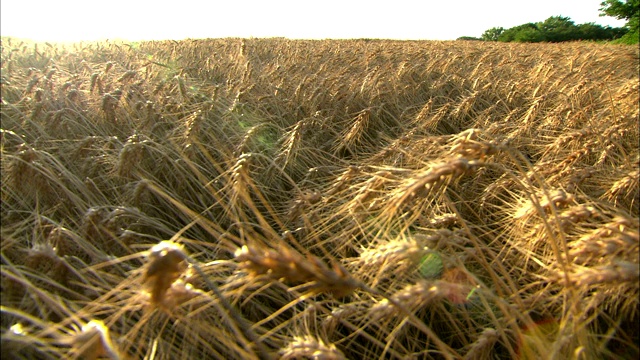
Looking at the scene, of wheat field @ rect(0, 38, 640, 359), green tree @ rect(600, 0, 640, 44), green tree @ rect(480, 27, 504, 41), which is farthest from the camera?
green tree @ rect(480, 27, 504, 41)

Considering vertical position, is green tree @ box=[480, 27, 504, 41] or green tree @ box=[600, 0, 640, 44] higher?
green tree @ box=[480, 27, 504, 41]

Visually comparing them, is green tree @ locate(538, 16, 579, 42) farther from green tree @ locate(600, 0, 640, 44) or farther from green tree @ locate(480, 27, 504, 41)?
green tree @ locate(600, 0, 640, 44)

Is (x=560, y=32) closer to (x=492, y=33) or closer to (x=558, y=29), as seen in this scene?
(x=558, y=29)

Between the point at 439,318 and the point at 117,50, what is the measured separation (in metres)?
5.92

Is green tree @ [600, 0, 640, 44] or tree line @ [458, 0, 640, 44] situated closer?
green tree @ [600, 0, 640, 44]

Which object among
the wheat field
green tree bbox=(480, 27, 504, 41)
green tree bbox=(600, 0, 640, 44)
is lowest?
the wheat field

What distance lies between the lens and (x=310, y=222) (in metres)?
1.92

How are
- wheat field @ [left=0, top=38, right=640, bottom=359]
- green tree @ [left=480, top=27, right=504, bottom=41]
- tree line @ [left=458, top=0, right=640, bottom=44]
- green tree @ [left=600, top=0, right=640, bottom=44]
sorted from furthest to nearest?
1. green tree @ [left=480, top=27, right=504, bottom=41]
2. tree line @ [left=458, top=0, right=640, bottom=44]
3. green tree @ [left=600, top=0, right=640, bottom=44]
4. wheat field @ [left=0, top=38, right=640, bottom=359]

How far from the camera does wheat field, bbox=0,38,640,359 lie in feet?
3.52

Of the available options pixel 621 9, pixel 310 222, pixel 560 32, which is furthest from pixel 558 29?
pixel 310 222

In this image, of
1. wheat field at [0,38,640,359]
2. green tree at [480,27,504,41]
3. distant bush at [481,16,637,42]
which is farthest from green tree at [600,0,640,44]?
green tree at [480,27,504,41]

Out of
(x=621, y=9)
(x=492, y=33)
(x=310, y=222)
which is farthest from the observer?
(x=492, y=33)

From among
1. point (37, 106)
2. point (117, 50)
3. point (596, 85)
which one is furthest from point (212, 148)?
point (117, 50)

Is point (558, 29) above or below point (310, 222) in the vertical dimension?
above
